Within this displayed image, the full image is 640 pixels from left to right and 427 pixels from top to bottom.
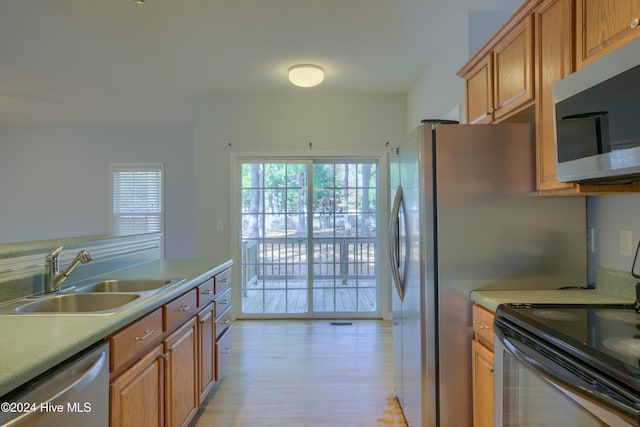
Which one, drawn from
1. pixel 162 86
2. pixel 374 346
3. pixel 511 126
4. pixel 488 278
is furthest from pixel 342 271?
pixel 162 86

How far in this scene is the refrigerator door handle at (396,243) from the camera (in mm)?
1975

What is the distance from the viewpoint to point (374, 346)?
3.13 meters

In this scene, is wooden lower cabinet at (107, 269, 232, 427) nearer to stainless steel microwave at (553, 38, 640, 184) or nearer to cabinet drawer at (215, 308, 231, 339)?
cabinet drawer at (215, 308, 231, 339)

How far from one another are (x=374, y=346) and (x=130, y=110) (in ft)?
14.5

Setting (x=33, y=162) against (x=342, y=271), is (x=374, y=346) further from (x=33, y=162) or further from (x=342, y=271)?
(x=33, y=162)

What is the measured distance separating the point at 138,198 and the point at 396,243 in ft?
15.7

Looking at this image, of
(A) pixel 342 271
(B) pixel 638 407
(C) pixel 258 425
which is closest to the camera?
(B) pixel 638 407

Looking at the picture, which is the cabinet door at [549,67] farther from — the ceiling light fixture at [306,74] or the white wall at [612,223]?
the ceiling light fixture at [306,74]

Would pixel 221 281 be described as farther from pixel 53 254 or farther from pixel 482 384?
pixel 482 384

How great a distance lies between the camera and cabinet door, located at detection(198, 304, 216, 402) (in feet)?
6.52

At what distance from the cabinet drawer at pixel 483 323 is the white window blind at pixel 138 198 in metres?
5.04

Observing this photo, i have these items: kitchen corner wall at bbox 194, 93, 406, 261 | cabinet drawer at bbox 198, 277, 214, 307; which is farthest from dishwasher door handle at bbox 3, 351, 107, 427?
kitchen corner wall at bbox 194, 93, 406, 261

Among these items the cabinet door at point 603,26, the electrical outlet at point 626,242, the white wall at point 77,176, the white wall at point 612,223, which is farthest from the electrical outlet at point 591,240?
the white wall at point 77,176

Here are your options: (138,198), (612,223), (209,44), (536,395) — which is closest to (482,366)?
(536,395)
